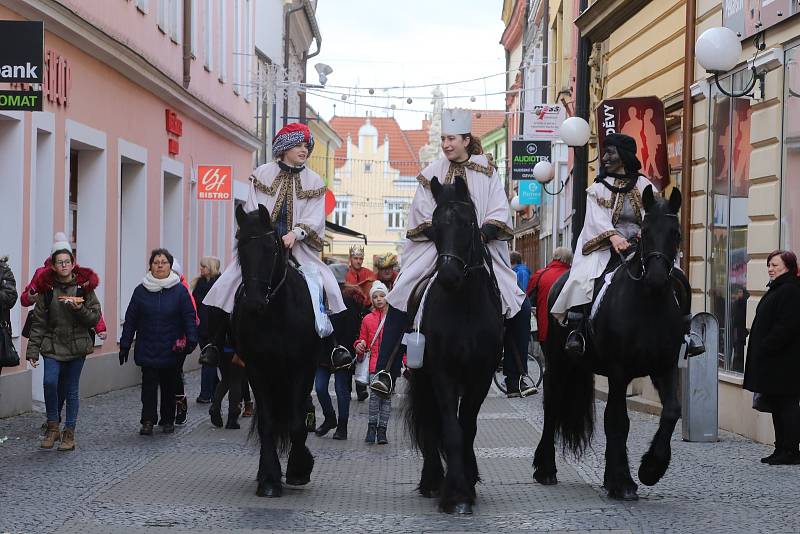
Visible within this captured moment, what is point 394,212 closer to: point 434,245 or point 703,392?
point 703,392

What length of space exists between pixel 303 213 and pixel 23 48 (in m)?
3.59

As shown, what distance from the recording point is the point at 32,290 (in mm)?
13562

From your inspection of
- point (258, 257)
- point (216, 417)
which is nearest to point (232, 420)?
point (216, 417)

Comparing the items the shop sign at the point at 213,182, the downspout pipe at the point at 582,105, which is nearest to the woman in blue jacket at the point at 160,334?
the shop sign at the point at 213,182

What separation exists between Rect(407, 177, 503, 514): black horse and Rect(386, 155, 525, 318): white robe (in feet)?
1.06

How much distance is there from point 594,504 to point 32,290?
6.05m

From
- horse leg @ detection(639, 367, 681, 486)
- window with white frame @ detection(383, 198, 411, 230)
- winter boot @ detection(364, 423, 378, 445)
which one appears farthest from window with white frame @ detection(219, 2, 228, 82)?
window with white frame @ detection(383, 198, 411, 230)

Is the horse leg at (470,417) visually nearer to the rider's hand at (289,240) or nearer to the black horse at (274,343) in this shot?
the black horse at (274,343)

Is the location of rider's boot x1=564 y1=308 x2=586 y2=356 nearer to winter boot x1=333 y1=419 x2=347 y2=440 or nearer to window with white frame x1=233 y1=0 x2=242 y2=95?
winter boot x1=333 y1=419 x2=347 y2=440

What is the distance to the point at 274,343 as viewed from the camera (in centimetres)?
1052

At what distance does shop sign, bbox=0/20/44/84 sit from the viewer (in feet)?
A: 42.7

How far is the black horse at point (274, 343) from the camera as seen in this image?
405 inches

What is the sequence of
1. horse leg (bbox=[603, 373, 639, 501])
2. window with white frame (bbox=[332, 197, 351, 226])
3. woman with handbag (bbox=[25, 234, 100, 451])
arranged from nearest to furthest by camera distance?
horse leg (bbox=[603, 373, 639, 501])
woman with handbag (bbox=[25, 234, 100, 451])
window with white frame (bbox=[332, 197, 351, 226])

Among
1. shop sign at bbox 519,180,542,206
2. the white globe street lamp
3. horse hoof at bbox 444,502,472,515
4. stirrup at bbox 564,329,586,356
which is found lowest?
horse hoof at bbox 444,502,472,515
